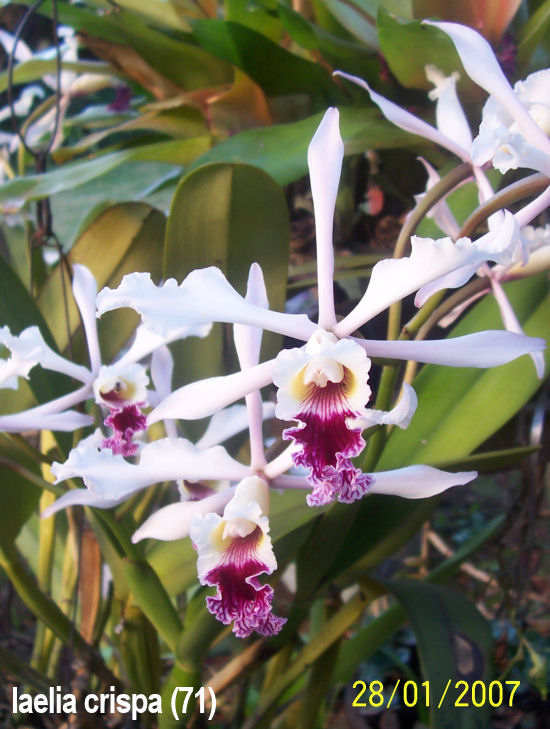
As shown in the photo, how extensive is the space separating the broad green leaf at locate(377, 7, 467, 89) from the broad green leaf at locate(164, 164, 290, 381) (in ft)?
0.84

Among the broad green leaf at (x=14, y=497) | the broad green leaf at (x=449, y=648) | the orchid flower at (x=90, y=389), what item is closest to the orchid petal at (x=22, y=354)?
the orchid flower at (x=90, y=389)

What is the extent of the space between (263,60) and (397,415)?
62 cm

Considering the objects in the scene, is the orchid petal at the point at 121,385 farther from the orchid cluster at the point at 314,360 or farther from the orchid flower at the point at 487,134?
the orchid flower at the point at 487,134

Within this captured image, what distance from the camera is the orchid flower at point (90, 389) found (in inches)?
20.8

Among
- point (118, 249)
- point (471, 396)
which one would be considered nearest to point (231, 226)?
point (118, 249)

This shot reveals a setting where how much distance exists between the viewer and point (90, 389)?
1.94 feet

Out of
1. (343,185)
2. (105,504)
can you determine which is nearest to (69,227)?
(343,185)

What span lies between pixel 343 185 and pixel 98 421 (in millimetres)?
542

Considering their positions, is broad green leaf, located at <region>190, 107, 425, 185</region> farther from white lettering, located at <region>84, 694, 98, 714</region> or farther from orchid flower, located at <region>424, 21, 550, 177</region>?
white lettering, located at <region>84, 694, 98, 714</region>

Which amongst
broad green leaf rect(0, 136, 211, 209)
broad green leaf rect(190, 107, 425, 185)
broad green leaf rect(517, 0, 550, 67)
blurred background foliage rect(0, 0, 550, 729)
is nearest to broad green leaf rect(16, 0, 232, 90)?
blurred background foliage rect(0, 0, 550, 729)

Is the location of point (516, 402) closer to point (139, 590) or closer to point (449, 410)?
point (449, 410)

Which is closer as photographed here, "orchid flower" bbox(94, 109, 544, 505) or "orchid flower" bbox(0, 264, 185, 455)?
"orchid flower" bbox(94, 109, 544, 505)

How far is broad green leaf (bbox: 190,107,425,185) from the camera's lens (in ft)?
2.29

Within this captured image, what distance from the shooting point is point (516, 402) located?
58 centimetres
